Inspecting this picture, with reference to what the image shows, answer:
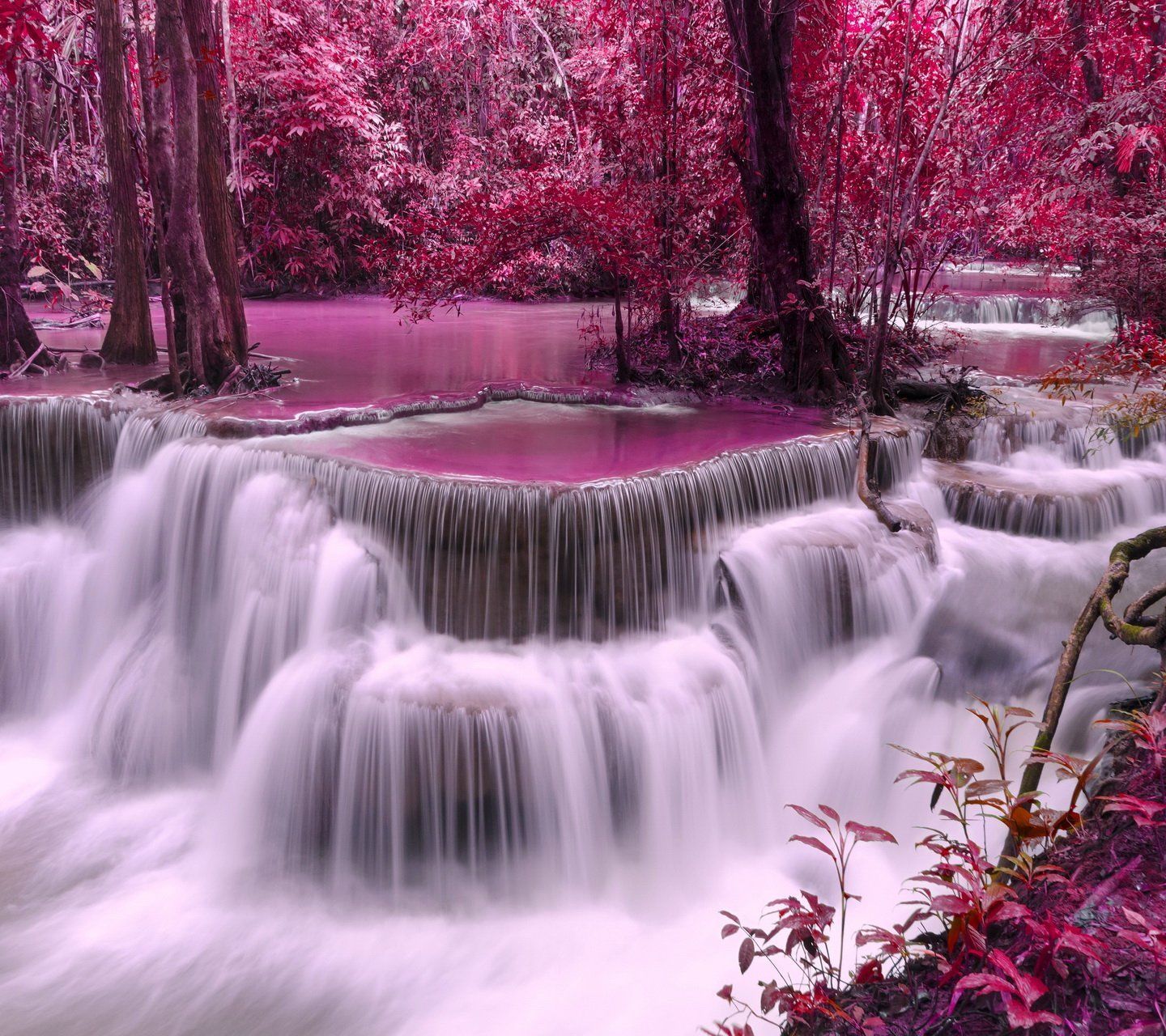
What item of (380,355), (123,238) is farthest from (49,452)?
(380,355)

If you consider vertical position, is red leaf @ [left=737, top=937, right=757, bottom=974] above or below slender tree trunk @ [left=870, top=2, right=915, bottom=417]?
below

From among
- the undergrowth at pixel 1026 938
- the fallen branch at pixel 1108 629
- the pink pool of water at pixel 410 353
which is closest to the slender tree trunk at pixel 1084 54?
the pink pool of water at pixel 410 353

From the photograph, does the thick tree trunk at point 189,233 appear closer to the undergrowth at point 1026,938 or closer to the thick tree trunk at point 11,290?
the thick tree trunk at point 11,290

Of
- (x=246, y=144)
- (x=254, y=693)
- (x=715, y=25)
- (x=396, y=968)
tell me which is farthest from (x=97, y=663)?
(x=246, y=144)

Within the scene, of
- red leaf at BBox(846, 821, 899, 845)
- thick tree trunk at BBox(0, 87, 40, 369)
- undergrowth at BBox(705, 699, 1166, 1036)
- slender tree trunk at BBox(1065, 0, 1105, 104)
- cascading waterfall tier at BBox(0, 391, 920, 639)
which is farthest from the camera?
slender tree trunk at BBox(1065, 0, 1105, 104)

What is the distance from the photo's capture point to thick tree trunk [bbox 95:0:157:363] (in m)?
9.12

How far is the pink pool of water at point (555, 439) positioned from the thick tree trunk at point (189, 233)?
1896 mm

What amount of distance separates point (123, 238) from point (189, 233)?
265cm

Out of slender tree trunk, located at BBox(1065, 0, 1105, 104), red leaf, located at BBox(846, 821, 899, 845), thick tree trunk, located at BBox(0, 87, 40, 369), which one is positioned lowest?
red leaf, located at BBox(846, 821, 899, 845)

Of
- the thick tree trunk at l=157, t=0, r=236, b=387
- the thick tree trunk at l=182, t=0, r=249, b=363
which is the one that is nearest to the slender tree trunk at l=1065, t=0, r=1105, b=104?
the thick tree trunk at l=157, t=0, r=236, b=387

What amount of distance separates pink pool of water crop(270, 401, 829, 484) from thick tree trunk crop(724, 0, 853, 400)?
617mm

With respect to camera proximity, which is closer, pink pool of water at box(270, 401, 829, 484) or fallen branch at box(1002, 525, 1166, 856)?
fallen branch at box(1002, 525, 1166, 856)

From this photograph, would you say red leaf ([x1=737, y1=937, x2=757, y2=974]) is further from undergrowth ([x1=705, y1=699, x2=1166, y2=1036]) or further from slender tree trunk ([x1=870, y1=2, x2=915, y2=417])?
slender tree trunk ([x1=870, y1=2, x2=915, y2=417])

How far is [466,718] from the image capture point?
472cm
